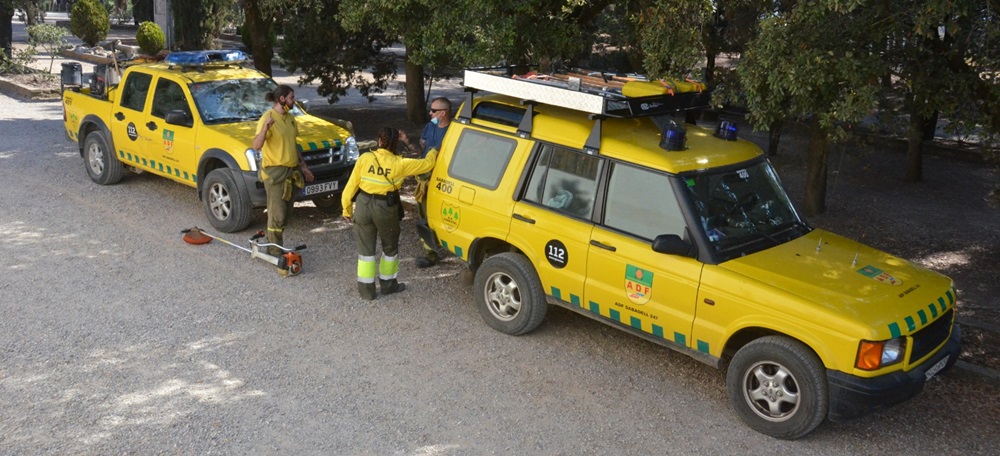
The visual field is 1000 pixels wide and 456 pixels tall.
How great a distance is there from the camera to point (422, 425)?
6113 millimetres

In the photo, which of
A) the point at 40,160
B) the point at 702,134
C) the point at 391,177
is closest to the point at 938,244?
the point at 702,134

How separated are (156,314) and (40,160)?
A: 6.84 m

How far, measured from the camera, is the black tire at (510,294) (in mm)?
7285

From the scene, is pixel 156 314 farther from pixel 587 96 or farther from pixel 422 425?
pixel 587 96

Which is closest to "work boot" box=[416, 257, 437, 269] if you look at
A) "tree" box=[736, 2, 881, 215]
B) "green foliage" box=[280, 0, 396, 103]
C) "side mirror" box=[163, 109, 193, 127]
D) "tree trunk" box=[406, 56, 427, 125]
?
"side mirror" box=[163, 109, 193, 127]

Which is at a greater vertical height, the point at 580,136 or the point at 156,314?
A: the point at 580,136

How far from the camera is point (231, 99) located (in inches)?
421

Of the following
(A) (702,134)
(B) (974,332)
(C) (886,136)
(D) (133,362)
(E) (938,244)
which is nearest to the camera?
(D) (133,362)

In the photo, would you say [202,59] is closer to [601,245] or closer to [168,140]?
[168,140]

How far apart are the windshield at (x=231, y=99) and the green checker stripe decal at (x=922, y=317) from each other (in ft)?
25.1

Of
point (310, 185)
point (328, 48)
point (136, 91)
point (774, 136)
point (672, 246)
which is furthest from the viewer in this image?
point (328, 48)

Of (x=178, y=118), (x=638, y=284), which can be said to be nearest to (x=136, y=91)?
(x=178, y=118)

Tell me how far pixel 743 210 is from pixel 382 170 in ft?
10.2

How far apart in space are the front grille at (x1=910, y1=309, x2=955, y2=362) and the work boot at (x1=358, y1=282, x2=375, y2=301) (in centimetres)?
462
